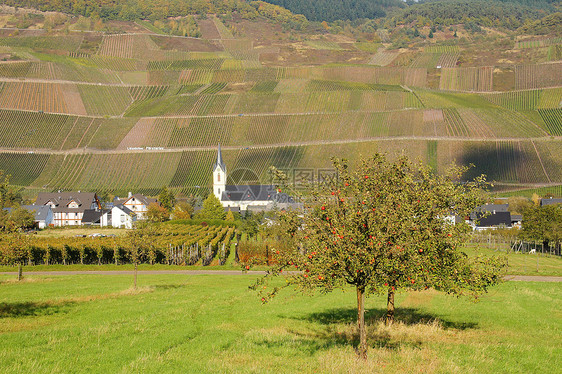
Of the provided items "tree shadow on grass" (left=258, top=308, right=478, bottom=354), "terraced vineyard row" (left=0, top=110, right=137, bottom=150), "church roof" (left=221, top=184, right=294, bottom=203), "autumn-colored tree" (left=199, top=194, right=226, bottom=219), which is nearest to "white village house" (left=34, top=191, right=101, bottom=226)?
"autumn-colored tree" (left=199, top=194, right=226, bottom=219)

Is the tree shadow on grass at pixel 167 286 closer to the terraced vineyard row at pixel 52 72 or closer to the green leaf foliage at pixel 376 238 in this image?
the green leaf foliage at pixel 376 238

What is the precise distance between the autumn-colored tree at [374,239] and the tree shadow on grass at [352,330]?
1984 millimetres

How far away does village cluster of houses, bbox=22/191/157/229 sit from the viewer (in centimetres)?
11250

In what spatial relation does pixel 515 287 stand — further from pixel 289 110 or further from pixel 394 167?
pixel 289 110

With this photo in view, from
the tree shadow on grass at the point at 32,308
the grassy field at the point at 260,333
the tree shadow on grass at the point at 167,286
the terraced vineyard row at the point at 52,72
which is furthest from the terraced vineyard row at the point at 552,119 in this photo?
the tree shadow on grass at the point at 32,308

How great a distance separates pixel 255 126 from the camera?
6112 inches

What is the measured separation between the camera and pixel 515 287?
117ft

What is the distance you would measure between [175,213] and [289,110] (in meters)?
67.4

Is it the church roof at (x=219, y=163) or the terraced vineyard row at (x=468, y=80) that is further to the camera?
the terraced vineyard row at (x=468, y=80)

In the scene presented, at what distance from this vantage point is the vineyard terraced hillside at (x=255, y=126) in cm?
13312

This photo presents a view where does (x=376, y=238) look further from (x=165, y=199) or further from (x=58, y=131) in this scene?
(x=58, y=131)

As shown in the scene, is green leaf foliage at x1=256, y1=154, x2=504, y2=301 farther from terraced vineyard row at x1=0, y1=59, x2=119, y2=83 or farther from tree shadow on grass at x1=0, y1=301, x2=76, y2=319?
terraced vineyard row at x1=0, y1=59, x2=119, y2=83

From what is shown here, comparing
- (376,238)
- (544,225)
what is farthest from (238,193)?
(376,238)

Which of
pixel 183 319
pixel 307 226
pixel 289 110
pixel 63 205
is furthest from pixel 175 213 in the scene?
pixel 307 226
